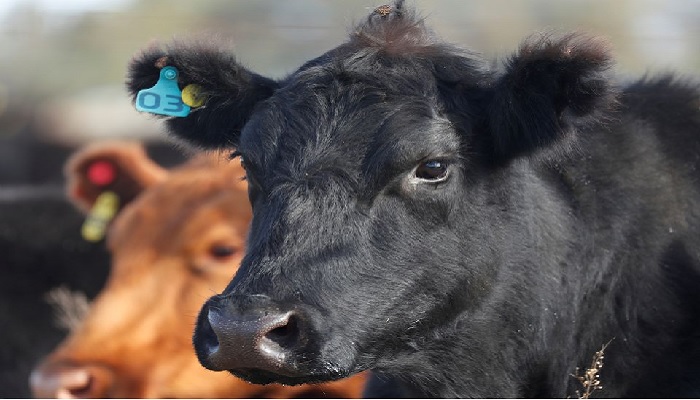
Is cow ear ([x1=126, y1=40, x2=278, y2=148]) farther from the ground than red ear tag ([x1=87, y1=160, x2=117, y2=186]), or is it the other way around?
red ear tag ([x1=87, y1=160, x2=117, y2=186])

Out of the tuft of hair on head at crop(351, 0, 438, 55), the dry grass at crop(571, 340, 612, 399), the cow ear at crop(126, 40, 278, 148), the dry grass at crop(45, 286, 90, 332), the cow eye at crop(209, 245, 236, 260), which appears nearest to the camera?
the dry grass at crop(571, 340, 612, 399)

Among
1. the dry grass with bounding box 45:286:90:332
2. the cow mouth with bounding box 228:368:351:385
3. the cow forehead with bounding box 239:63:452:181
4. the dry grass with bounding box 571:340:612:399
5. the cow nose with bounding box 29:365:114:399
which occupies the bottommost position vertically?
the dry grass with bounding box 571:340:612:399

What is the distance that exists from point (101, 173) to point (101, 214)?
0.29 metres

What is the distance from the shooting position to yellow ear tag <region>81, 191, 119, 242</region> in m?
7.54

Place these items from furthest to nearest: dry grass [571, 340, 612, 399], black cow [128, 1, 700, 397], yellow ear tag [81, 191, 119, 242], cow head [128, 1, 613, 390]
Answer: yellow ear tag [81, 191, 119, 242] → dry grass [571, 340, 612, 399] → black cow [128, 1, 700, 397] → cow head [128, 1, 613, 390]

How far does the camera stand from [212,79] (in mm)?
4848

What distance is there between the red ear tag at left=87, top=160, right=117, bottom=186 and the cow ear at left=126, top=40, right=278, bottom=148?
2.83m

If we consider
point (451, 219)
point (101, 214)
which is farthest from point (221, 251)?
point (451, 219)

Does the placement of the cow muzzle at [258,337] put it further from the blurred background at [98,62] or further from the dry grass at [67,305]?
the dry grass at [67,305]

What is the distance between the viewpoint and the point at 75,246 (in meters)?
8.49

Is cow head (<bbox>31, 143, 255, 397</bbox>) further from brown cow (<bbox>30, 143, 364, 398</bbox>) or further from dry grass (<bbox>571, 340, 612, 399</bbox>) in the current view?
dry grass (<bbox>571, 340, 612, 399</bbox>)

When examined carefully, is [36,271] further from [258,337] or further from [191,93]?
[258,337]

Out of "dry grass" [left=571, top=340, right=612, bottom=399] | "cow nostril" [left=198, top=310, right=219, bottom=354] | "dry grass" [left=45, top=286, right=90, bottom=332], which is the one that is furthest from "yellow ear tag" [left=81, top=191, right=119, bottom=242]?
"dry grass" [left=571, top=340, right=612, bottom=399]

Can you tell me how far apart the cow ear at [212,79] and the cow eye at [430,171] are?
0.91 m
